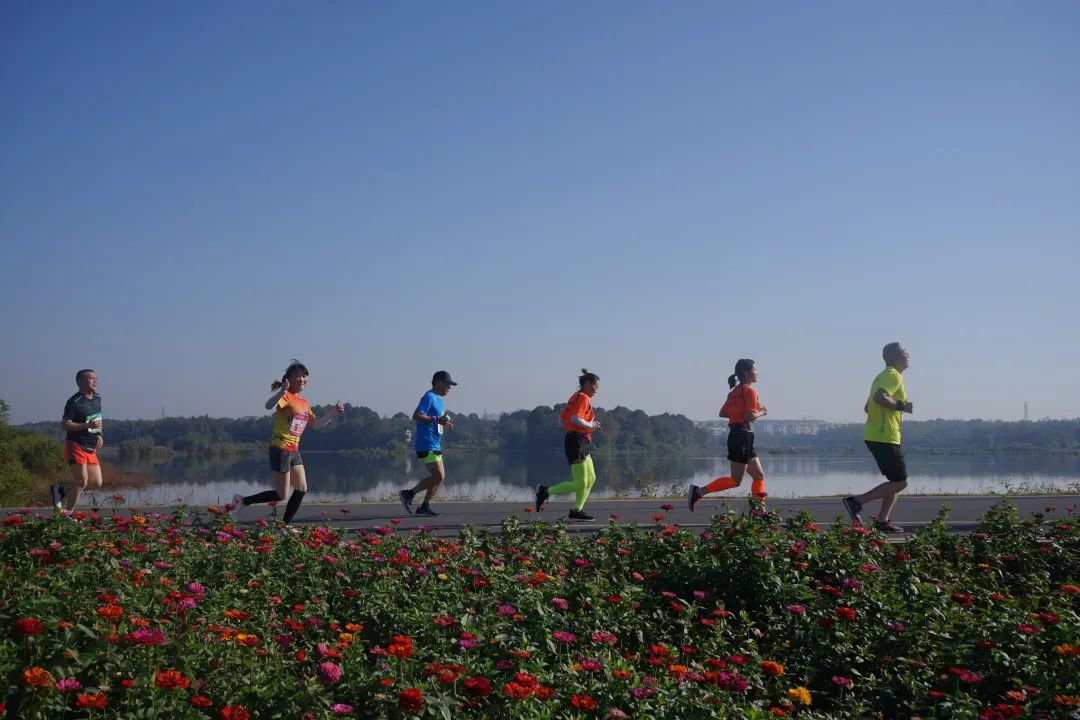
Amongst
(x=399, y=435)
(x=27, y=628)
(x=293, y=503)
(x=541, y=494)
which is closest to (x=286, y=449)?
(x=293, y=503)

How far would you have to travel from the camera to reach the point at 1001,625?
442 cm

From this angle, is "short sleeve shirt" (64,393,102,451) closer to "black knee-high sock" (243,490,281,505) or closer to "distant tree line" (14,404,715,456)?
"black knee-high sock" (243,490,281,505)

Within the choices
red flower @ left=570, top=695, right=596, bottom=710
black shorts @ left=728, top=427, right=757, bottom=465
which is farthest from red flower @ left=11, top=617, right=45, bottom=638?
black shorts @ left=728, top=427, right=757, bottom=465

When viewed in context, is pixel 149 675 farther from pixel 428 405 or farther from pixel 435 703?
pixel 428 405

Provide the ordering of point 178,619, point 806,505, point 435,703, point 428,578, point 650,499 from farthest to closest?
point 650,499 → point 806,505 → point 428,578 → point 178,619 → point 435,703

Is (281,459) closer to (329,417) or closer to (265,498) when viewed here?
(265,498)

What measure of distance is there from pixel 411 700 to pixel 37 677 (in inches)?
47.9

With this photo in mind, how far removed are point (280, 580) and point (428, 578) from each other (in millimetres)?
892

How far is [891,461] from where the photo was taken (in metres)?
9.05

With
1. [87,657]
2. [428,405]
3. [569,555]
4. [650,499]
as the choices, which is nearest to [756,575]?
[569,555]

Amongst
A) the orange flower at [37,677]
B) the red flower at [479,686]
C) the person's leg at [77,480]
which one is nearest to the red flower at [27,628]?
the orange flower at [37,677]

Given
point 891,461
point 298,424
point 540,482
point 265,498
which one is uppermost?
point 298,424

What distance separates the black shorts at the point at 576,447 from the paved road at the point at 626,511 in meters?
0.68

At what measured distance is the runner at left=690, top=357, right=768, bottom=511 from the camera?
9992mm
